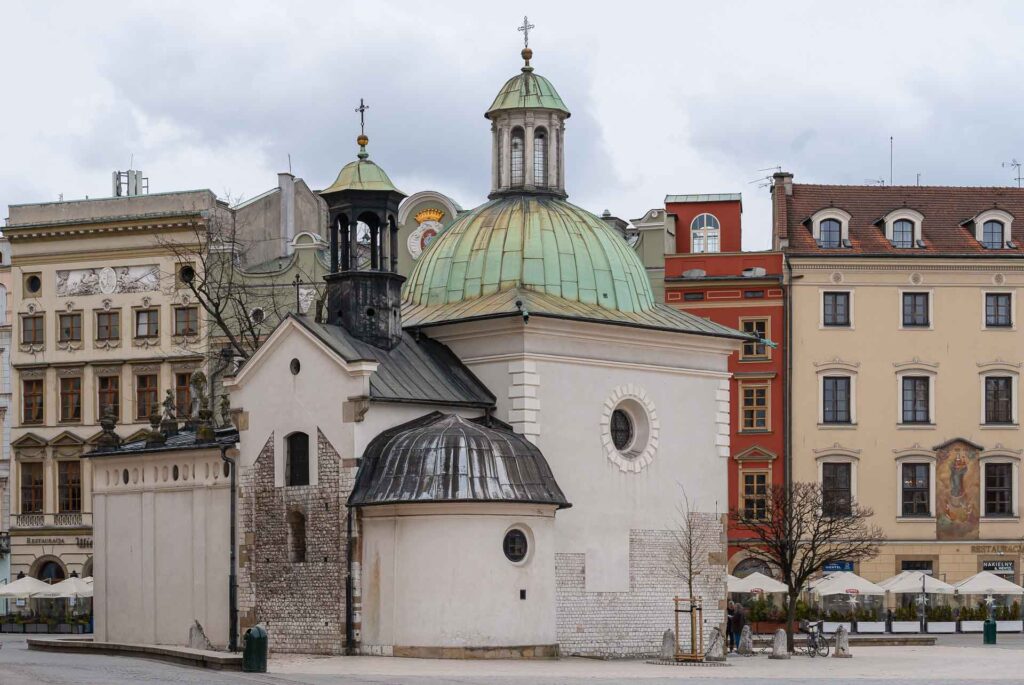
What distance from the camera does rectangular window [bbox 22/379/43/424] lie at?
7544cm

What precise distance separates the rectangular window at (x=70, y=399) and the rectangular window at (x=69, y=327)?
1556 millimetres

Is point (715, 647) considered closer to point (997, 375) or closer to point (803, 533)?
point (803, 533)

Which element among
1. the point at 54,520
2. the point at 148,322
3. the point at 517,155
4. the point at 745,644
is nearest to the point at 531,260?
the point at 517,155

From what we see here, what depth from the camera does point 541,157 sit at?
49.6 m

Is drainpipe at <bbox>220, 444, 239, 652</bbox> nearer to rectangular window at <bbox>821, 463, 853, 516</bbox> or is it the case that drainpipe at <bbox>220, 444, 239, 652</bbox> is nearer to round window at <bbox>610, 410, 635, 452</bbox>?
round window at <bbox>610, 410, 635, 452</bbox>

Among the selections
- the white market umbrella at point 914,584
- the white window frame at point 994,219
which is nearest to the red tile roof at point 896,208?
the white window frame at point 994,219

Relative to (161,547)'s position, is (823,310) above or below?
above

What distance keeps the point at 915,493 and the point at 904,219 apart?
965 centimetres

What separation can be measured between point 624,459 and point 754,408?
74.9 ft

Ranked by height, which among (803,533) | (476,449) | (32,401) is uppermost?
(32,401)

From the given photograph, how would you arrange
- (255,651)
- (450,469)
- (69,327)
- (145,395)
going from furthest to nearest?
(69,327), (145,395), (450,469), (255,651)

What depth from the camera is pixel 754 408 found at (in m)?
68.8

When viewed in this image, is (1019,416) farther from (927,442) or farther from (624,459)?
(624,459)

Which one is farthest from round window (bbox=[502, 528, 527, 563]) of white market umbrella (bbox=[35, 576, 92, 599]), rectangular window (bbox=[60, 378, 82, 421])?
rectangular window (bbox=[60, 378, 82, 421])
